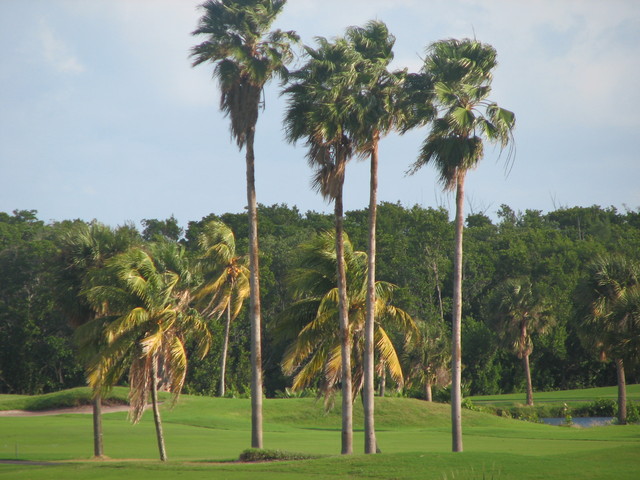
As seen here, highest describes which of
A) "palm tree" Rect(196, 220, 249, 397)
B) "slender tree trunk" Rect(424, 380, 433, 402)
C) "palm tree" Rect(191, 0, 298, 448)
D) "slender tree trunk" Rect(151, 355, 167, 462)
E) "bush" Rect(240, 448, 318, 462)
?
"palm tree" Rect(191, 0, 298, 448)

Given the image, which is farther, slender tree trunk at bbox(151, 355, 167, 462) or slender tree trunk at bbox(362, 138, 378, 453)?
slender tree trunk at bbox(151, 355, 167, 462)

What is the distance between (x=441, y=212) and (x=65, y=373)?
130 feet

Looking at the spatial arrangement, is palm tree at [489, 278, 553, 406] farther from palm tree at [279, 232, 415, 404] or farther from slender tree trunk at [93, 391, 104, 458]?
slender tree trunk at [93, 391, 104, 458]

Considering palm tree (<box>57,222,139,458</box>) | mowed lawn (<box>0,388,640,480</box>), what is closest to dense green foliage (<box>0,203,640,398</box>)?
mowed lawn (<box>0,388,640,480</box>)

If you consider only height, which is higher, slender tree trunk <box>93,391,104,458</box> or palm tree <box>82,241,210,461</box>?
palm tree <box>82,241,210,461</box>

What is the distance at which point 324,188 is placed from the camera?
80.0ft

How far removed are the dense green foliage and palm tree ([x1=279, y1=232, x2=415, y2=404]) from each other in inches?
1214

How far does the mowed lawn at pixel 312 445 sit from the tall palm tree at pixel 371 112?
2.66m

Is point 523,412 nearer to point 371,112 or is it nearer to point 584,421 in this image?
point 584,421

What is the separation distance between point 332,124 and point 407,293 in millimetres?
43211

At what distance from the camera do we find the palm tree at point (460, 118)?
23234 millimetres

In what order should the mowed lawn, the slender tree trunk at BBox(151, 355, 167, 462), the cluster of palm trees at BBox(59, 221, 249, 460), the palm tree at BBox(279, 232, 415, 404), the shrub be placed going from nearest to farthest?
the mowed lawn, the slender tree trunk at BBox(151, 355, 167, 462), the cluster of palm trees at BBox(59, 221, 249, 460), the palm tree at BBox(279, 232, 415, 404), the shrub

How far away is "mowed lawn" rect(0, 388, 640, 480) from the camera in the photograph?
1723cm

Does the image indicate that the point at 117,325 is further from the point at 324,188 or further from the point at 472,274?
the point at 472,274
